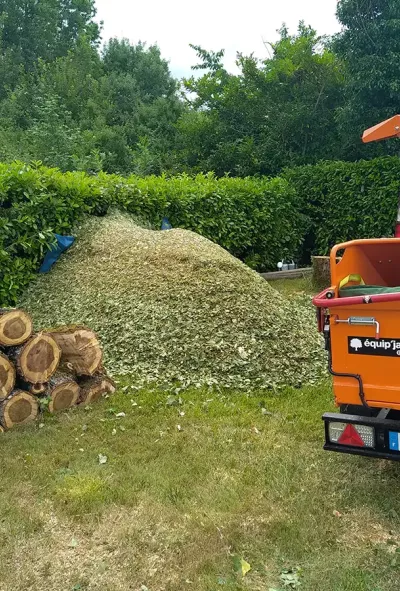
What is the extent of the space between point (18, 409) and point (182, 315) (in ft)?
6.73

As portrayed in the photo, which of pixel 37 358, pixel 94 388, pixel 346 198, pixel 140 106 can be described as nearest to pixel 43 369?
pixel 37 358

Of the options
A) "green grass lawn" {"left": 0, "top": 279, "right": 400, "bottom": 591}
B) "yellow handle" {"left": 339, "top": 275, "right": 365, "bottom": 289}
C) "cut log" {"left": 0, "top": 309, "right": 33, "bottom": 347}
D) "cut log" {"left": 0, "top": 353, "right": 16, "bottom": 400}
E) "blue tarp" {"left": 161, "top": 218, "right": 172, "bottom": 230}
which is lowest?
"green grass lawn" {"left": 0, "top": 279, "right": 400, "bottom": 591}

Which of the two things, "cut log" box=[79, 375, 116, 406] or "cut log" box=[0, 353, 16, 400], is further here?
"cut log" box=[79, 375, 116, 406]

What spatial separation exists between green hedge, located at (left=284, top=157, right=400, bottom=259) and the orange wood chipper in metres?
9.75

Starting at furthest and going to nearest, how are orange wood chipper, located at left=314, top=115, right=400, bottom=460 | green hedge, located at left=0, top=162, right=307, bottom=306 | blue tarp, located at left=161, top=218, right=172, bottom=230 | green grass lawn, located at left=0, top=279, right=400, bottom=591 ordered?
1. blue tarp, located at left=161, top=218, right=172, bottom=230
2. green hedge, located at left=0, top=162, right=307, bottom=306
3. orange wood chipper, located at left=314, top=115, right=400, bottom=460
4. green grass lawn, located at left=0, top=279, right=400, bottom=591

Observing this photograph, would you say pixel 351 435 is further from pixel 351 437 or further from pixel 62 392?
pixel 62 392

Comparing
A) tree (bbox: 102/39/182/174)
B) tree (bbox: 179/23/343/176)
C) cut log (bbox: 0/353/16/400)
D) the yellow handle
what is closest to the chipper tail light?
the yellow handle

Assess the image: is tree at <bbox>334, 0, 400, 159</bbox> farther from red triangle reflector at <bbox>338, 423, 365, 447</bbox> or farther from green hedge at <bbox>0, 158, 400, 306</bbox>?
red triangle reflector at <bbox>338, 423, 365, 447</bbox>

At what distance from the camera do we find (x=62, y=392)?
15.8ft

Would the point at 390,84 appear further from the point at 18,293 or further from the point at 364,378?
the point at 364,378

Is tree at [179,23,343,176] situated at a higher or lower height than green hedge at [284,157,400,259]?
higher

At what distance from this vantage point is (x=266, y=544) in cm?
293

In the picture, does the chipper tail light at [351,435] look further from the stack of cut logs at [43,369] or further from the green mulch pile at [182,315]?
the stack of cut logs at [43,369]

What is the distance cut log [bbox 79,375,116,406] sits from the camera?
4.96m
